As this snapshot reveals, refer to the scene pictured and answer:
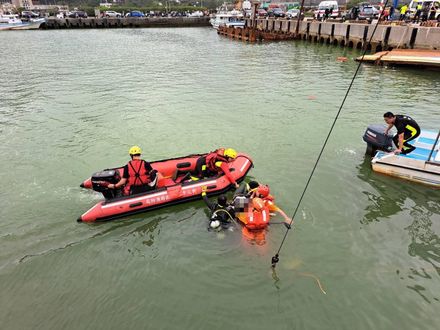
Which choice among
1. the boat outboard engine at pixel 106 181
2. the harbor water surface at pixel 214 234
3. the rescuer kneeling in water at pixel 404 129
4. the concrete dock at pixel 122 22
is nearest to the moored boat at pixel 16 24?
the concrete dock at pixel 122 22

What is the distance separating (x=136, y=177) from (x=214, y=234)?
239 centimetres

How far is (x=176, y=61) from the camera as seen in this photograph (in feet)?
97.9

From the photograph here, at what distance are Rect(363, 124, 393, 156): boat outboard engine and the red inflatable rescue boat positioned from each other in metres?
4.20

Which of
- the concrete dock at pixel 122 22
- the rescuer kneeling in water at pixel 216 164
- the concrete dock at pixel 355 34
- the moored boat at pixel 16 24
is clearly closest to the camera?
the rescuer kneeling in water at pixel 216 164

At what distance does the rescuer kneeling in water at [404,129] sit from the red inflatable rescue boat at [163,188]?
4249 mm

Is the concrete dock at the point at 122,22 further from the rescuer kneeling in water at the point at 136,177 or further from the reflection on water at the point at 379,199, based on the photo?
the reflection on water at the point at 379,199

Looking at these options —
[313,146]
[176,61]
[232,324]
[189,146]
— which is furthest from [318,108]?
[176,61]

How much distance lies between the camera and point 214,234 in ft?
24.1

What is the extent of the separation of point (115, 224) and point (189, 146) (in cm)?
510

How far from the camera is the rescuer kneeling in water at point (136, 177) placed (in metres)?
7.72

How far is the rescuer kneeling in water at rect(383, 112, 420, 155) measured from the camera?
350 inches

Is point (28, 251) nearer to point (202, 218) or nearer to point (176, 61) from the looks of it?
point (202, 218)

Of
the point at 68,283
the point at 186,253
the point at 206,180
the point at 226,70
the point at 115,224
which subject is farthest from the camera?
the point at 226,70

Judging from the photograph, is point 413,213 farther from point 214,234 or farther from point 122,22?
point 122,22
